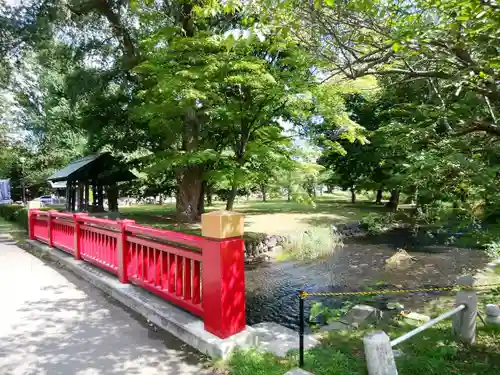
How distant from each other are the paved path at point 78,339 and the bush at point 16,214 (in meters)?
9.77

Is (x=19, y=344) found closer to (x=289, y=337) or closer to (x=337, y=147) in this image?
(x=289, y=337)

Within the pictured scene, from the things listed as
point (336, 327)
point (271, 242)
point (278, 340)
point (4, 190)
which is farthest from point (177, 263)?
point (4, 190)

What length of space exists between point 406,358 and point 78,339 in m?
3.33

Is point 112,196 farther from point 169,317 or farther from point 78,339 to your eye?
point 169,317

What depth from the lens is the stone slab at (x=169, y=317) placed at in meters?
3.12

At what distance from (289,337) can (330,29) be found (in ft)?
12.2

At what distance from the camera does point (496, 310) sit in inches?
169

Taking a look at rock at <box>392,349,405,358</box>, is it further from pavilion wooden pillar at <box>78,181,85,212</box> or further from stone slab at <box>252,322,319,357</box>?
pavilion wooden pillar at <box>78,181,85,212</box>

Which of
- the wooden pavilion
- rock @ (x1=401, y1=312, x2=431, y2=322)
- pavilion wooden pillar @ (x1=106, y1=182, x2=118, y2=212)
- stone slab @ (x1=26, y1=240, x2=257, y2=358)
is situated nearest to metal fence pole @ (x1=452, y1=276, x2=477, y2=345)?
rock @ (x1=401, y1=312, x2=431, y2=322)

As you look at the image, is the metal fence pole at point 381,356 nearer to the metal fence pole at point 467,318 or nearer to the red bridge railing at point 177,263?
the red bridge railing at point 177,263

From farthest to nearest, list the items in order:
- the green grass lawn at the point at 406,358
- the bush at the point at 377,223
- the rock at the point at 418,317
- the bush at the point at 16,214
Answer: the bush at the point at 377,223, the bush at the point at 16,214, the rock at the point at 418,317, the green grass lawn at the point at 406,358

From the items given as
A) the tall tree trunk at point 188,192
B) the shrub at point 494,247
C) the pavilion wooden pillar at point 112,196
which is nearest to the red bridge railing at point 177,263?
the shrub at point 494,247

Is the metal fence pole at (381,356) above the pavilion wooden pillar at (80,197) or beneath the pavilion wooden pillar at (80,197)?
beneath

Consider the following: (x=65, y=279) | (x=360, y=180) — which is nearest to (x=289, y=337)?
(x=65, y=279)
